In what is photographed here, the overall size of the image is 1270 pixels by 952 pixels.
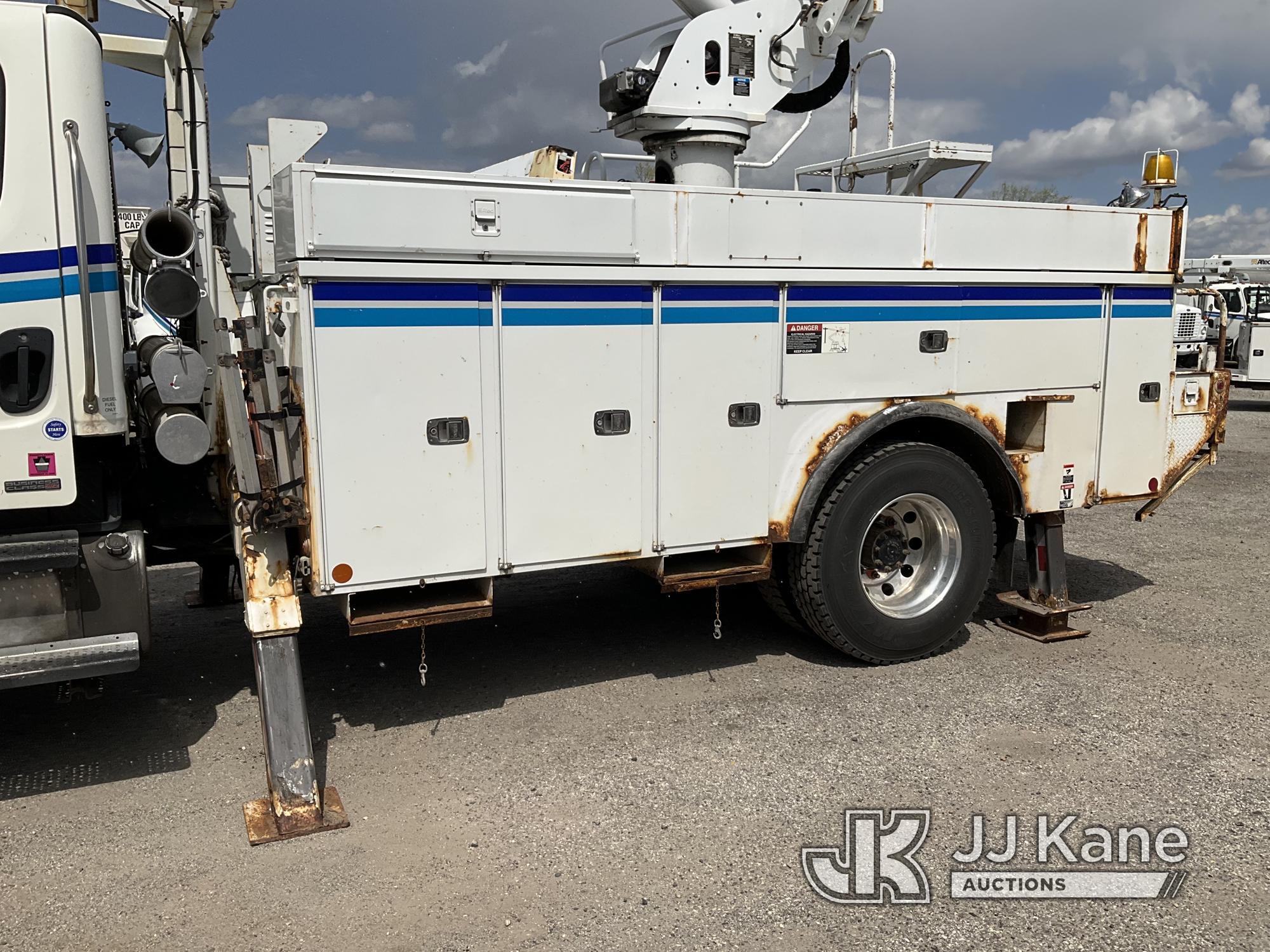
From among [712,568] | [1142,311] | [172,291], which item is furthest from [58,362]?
[1142,311]

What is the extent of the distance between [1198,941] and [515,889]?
7.03 feet

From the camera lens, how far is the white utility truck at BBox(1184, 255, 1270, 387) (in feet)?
61.9

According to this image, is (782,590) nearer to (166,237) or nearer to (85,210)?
(166,237)

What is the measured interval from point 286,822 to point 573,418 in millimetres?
1951

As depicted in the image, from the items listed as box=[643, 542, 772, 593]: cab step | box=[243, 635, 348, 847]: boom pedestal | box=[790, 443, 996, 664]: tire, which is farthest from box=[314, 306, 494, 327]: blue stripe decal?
box=[790, 443, 996, 664]: tire

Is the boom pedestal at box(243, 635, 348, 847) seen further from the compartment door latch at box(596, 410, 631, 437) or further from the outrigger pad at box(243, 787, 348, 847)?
the compartment door latch at box(596, 410, 631, 437)

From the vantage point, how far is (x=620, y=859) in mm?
3764

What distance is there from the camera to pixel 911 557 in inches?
229

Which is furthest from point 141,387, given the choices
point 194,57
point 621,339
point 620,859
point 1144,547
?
point 1144,547

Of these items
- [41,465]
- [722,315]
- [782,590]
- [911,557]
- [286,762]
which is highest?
[722,315]

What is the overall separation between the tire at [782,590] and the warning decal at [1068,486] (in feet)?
5.37

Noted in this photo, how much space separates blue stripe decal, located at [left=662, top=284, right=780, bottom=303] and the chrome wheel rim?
54.4 inches

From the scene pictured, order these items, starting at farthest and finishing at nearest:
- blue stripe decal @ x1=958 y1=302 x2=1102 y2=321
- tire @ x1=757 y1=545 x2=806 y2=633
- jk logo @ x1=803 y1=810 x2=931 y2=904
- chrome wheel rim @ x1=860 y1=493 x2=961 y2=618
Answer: chrome wheel rim @ x1=860 y1=493 x2=961 y2=618, tire @ x1=757 y1=545 x2=806 y2=633, blue stripe decal @ x1=958 y1=302 x2=1102 y2=321, jk logo @ x1=803 y1=810 x2=931 y2=904

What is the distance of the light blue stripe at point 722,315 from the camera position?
475cm
